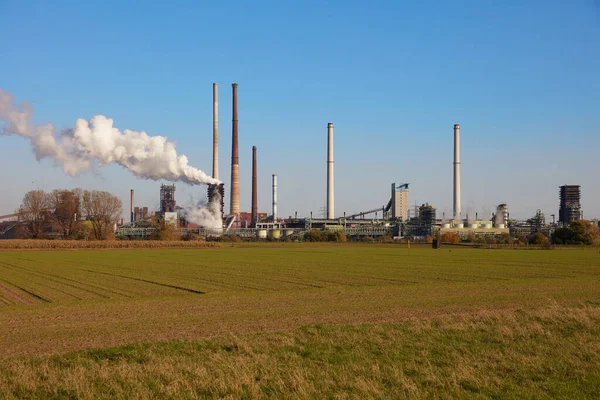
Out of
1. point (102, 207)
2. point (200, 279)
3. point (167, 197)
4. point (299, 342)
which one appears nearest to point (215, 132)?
point (102, 207)

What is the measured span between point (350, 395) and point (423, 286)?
23.2 m

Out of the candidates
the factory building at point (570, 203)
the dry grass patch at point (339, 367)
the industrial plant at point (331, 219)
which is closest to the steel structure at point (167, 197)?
the industrial plant at point (331, 219)

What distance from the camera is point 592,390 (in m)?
11.0

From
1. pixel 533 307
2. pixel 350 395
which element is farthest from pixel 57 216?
pixel 350 395

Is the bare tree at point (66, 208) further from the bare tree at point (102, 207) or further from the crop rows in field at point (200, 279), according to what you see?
the crop rows in field at point (200, 279)

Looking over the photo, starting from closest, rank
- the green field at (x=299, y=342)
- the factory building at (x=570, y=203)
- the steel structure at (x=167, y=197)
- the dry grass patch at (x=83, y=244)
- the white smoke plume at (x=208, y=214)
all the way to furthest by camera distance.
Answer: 1. the green field at (x=299, y=342)
2. the dry grass patch at (x=83, y=244)
3. the white smoke plume at (x=208, y=214)
4. the factory building at (x=570, y=203)
5. the steel structure at (x=167, y=197)

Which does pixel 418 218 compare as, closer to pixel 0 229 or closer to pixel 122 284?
pixel 0 229

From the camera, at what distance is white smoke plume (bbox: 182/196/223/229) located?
135 meters

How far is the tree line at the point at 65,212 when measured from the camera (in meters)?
119

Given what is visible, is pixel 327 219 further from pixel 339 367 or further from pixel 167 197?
pixel 339 367

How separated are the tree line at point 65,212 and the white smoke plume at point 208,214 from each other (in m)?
20.3

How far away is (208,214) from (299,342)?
124 metres

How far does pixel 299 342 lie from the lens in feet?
51.2

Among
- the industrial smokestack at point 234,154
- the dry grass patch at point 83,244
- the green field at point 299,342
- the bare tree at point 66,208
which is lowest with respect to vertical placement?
the dry grass patch at point 83,244
